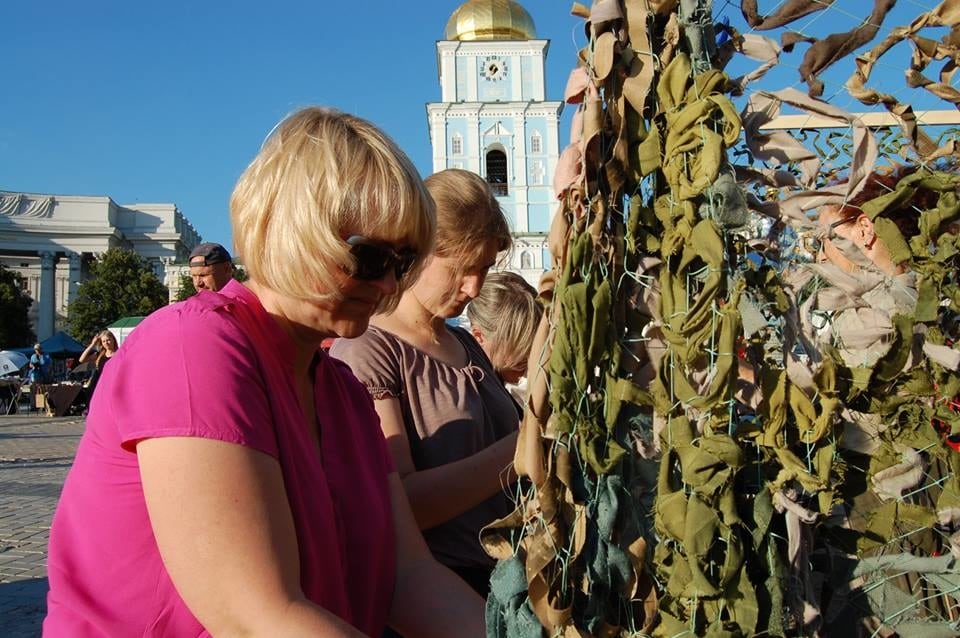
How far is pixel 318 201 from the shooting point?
54.1 inches

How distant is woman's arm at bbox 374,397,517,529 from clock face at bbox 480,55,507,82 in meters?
41.0

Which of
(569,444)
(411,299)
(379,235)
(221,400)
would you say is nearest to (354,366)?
(411,299)

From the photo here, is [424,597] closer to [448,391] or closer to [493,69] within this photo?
[448,391]

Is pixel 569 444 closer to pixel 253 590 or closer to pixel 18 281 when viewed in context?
pixel 253 590

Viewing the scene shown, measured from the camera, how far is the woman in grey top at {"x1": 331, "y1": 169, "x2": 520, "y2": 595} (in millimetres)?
2023

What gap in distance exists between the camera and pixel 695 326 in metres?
0.97

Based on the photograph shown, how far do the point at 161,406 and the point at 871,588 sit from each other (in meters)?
0.91

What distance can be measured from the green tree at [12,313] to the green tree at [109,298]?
376cm

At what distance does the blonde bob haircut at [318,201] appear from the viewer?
138 cm

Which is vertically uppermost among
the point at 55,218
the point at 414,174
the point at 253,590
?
the point at 55,218

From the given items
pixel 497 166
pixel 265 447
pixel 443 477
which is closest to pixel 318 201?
pixel 265 447

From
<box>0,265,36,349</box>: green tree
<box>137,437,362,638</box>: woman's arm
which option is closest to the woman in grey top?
<box>137,437,362,638</box>: woman's arm

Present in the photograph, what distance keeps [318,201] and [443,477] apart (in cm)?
83

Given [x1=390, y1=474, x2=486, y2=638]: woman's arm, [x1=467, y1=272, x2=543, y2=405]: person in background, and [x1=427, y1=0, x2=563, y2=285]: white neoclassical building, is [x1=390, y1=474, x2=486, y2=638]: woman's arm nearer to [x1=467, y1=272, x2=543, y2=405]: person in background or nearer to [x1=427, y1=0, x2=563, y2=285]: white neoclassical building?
[x1=467, y1=272, x2=543, y2=405]: person in background
